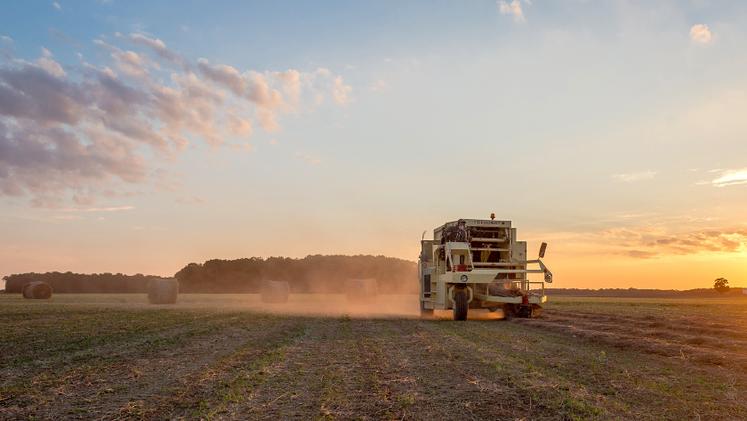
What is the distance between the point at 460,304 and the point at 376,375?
45.9 feet

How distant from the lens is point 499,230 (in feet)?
86.8

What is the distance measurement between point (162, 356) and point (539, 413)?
8.89 meters

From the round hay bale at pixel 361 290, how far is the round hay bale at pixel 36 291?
99.8ft

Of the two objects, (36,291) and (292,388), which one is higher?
(36,291)

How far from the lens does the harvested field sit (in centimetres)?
809

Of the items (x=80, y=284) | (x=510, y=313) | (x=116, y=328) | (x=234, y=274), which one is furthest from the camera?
(x=234, y=274)

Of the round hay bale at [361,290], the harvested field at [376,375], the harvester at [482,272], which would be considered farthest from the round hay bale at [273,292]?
the harvested field at [376,375]

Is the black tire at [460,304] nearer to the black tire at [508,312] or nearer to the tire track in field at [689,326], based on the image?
the black tire at [508,312]

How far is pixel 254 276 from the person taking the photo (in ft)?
355

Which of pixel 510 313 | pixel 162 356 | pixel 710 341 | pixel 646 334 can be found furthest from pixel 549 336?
pixel 162 356

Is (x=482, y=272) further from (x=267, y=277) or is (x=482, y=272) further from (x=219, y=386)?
(x=267, y=277)

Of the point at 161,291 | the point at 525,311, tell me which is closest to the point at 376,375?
the point at 525,311

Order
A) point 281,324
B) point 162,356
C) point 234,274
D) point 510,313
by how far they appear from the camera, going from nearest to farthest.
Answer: point 162,356 → point 281,324 → point 510,313 → point 234,274

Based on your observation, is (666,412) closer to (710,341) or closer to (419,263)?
(710,341)
